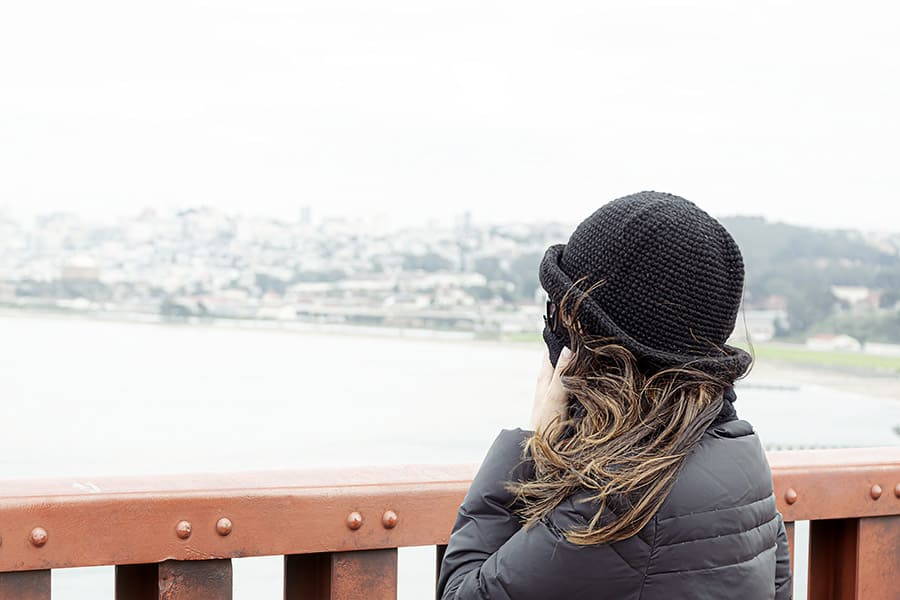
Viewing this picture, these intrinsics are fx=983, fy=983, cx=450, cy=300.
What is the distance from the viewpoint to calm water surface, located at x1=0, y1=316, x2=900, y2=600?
2729mm

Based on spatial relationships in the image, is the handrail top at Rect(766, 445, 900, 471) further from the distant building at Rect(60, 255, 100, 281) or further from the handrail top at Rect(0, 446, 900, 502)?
the distant building at Rect(60, 255, 100, 281)

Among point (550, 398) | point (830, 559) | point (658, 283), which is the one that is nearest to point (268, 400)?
point (830, 559)

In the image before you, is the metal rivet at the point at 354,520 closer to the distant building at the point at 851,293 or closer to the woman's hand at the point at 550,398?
the woman's hand at the point at 550,398

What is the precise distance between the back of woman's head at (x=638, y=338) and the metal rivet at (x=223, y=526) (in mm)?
324

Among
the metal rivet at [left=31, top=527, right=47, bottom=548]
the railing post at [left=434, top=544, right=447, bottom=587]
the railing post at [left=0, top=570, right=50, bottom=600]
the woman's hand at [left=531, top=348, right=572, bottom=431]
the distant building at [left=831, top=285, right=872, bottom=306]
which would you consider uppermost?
the woman's hand at [left=531, top=348, right=572, bottom=431]

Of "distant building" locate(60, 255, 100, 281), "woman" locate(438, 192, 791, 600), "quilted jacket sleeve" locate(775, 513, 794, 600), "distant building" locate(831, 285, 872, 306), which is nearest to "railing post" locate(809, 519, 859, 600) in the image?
"quilted jacket sleeve" locate(775, 513, 794, 600)

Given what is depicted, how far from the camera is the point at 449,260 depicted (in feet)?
18.1

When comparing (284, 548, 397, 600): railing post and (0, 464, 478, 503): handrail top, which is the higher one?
(0, 464, 478, 503): handrail top

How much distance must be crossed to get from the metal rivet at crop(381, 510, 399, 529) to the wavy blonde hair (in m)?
0.21

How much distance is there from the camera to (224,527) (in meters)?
1.07

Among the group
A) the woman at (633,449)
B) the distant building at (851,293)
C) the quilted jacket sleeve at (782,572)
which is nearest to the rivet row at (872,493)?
the quilted jacket sleeve at (782,572)

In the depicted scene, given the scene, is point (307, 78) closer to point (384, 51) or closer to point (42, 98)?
point (384, 51)

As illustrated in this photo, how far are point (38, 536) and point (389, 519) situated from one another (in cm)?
38

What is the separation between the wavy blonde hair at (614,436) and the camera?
93 centimetres
